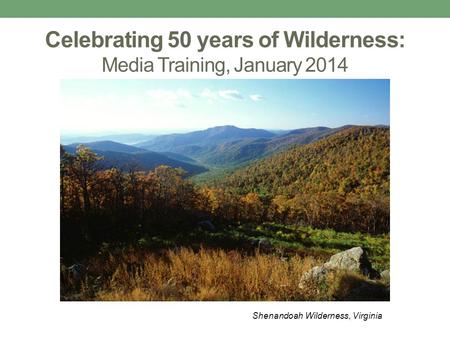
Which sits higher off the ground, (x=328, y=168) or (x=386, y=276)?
(x=328, y=168)

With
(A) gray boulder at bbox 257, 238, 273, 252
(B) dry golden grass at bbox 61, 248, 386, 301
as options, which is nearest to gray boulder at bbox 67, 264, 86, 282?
(B) dry golden grass at bbox 61, 248, 386, 301

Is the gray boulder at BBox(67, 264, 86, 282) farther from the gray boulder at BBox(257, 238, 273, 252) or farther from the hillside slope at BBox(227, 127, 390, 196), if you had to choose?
the hillside slope at BBox(227, 127, 390, 196)

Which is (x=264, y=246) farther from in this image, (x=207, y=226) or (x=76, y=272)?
(x=76, y=272)

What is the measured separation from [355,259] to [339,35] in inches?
171

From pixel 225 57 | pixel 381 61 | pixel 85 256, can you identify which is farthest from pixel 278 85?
pixel 85 256

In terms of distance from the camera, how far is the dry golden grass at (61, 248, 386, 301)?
7.43m

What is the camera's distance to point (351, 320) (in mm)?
7445

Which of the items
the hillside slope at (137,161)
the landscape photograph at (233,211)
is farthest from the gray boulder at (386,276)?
the hillside slope at (137,161)

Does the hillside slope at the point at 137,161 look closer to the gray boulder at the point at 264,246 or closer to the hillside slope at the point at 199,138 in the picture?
the hillside slope at the point at 199,138

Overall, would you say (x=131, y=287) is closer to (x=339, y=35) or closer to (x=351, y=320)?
(x=351, y=320)

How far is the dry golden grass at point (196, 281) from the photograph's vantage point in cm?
743

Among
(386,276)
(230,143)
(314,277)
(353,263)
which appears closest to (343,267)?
(353,263)

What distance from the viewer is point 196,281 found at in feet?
25.4
